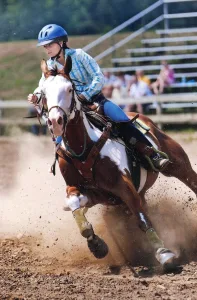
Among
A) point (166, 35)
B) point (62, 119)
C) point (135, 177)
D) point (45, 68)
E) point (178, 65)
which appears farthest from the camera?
point (166, 35)

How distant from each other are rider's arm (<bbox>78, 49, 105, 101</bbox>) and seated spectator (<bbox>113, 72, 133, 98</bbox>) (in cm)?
1076

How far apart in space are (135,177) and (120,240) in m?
0.92

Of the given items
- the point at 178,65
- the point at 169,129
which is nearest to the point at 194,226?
the point at 169,129

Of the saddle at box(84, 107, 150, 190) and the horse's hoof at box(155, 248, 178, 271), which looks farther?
the saddle at box(84, 107, 150, 190)

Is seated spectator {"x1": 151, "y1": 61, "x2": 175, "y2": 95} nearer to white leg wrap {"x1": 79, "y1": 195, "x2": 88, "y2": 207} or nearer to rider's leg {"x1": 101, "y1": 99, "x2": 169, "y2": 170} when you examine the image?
rider's leg {"x1": 101, "y1": 99, "x2": 169, "y2": 170}

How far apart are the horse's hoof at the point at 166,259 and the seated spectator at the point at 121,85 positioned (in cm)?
1130

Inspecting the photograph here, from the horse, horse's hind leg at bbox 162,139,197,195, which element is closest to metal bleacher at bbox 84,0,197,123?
horse's hind leg at bbox 162,139,197,195

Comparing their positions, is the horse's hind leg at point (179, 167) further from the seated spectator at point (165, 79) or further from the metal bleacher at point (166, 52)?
the metal bleacher at point (166, 52)

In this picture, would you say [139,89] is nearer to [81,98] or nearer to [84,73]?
[84,73]

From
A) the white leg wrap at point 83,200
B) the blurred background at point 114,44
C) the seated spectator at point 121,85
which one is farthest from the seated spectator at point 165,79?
the white leg wrap at point 83,200

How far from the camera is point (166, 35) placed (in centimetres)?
2167

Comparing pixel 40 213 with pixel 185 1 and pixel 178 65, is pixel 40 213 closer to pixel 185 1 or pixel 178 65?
pixel 178 65

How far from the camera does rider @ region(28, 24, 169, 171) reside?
7012 millimetres

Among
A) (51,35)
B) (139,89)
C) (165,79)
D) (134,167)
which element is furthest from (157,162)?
(165,79)
